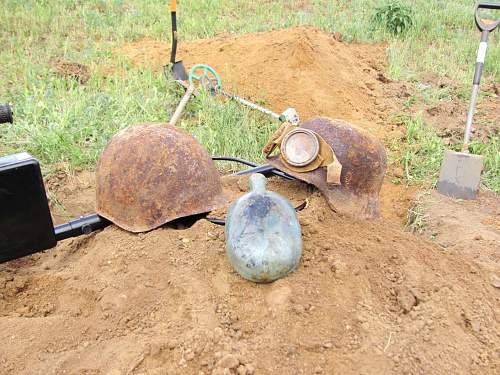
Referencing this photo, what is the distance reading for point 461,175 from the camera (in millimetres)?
4043

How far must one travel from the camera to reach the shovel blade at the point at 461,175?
158 inches

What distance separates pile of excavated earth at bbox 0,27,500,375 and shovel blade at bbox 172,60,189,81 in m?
2.65

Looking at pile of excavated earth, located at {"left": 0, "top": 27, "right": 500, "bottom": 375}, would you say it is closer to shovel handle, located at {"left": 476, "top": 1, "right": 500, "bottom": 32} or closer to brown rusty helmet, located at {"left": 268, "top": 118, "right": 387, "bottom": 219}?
brown rusty helmet, located at {"left": 268, "top": 118, "right": 387, "bottom": 219}

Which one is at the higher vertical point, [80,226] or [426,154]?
[80,226]

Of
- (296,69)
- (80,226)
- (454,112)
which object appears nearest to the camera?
(80,226)

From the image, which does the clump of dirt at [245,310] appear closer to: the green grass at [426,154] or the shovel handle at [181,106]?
the green grass at [426,154]

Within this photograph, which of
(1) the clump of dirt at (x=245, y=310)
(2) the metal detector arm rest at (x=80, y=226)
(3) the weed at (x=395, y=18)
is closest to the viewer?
(1) the clump of dirt at (x=245, y=310)

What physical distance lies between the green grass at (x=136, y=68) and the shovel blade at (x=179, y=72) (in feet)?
0.39

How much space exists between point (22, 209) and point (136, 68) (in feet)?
13.0

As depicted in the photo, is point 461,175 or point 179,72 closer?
point 461,175

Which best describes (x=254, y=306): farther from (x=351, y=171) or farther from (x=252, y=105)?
(x=252, y=105)

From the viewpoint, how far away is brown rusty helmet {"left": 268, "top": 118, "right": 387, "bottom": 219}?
2842 mm

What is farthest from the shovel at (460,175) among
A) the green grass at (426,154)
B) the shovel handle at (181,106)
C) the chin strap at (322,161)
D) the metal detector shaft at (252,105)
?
the shovel handle at (181,106)

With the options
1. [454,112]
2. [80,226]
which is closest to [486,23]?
[454,112]
